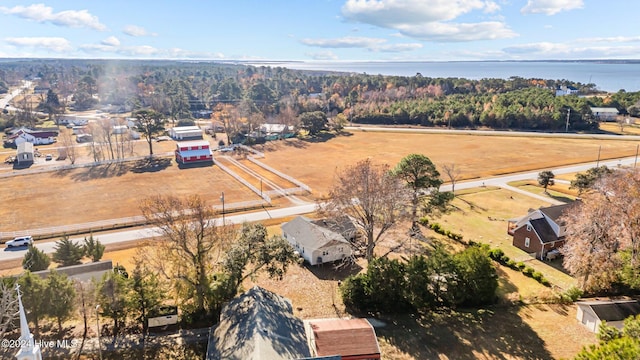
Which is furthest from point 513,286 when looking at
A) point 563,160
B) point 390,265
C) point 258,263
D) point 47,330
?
point 563,160

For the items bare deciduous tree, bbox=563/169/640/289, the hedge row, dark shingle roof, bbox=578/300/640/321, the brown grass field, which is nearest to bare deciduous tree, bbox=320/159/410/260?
the brown grass field

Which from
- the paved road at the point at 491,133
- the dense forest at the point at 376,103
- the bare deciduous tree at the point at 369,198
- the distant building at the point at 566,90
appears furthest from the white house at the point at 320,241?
the distant building at the point at 566,90

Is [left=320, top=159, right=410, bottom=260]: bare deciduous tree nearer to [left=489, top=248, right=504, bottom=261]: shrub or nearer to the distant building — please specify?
[left=489, top=248, right=504, bottom=261]: shrub

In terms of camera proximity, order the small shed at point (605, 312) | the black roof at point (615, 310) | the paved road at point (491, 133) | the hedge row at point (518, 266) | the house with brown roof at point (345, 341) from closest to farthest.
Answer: the house with brown roof at point (345, 341) → the small shed at point (605, 312) → the black roof at point (615, 310) → the hedge row at point (518, 266) → the paved road at point (491, 133)

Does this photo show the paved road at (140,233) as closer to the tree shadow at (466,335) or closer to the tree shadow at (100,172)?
the tree shadow at (466,335)

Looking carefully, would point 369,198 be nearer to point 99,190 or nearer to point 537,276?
point 537,276

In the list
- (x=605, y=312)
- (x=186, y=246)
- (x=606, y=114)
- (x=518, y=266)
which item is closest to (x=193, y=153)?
(x=186, y=246)
